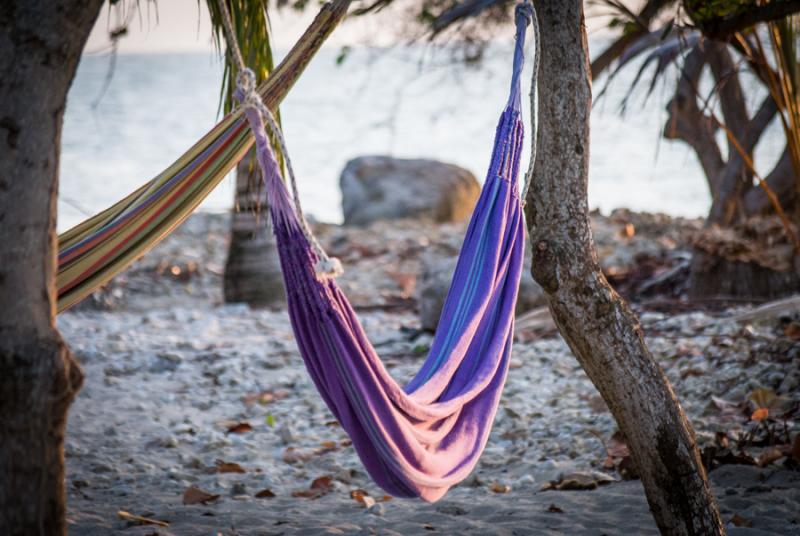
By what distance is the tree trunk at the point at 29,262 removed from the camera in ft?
4.25

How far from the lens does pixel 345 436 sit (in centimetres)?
313

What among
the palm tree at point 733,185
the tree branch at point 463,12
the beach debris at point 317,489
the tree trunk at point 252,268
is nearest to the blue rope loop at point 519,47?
the tree branch at point 463,12

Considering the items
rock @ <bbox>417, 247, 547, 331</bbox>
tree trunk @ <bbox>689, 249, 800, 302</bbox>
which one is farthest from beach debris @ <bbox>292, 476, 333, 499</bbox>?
tree trunk @ <bbox>689, 249, 800, 302</bbox>

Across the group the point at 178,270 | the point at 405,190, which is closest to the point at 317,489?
the point at 178,270

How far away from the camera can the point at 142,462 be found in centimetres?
281

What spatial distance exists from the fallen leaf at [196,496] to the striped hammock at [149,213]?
0.71 meters

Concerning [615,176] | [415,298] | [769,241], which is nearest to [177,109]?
[615,176]

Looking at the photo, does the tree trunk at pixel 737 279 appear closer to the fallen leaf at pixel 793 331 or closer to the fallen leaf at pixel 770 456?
the fallen leaf at pixel 793 331

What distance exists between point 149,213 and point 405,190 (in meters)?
6.17

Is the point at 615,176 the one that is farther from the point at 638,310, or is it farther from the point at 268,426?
the point at 268,426

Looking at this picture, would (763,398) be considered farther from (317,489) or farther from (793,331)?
(317,489)

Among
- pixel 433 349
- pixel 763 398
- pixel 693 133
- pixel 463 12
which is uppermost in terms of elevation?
pixel 693 133

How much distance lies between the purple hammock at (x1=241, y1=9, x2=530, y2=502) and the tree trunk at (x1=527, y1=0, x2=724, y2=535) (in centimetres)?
16

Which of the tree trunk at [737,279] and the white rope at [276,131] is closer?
the white rope at [276,131]
